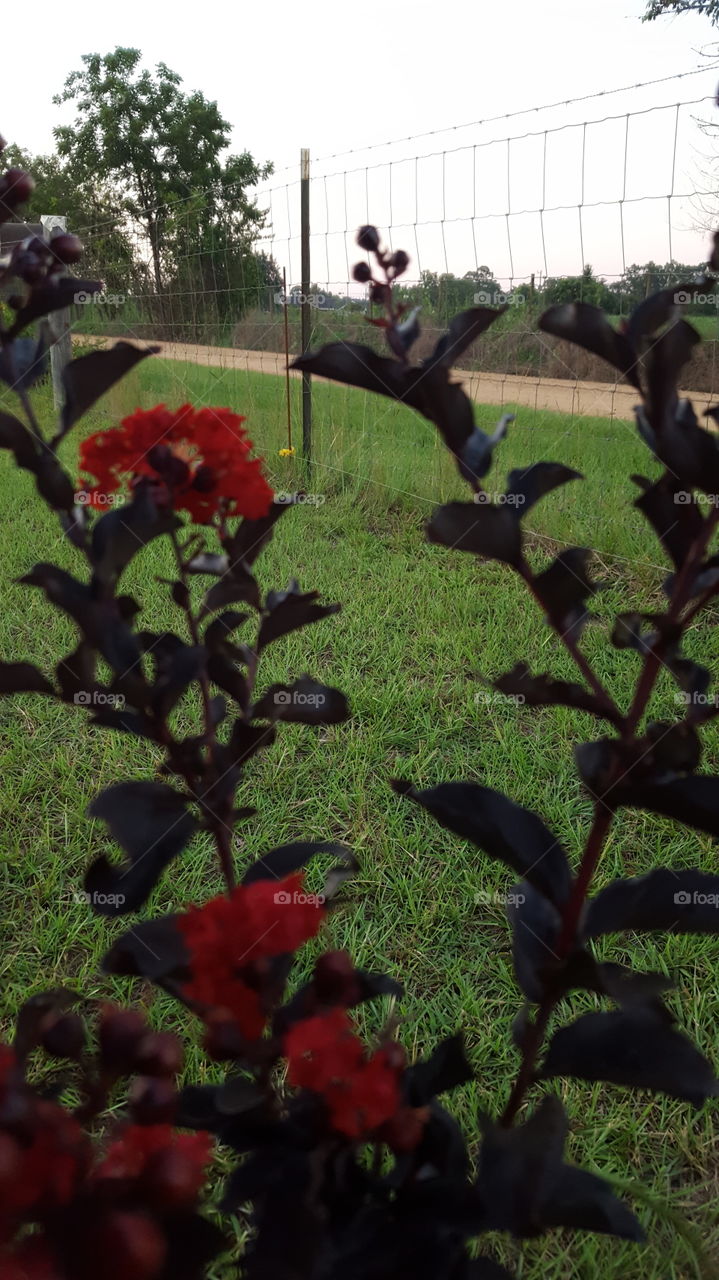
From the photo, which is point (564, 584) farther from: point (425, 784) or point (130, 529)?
point (425, 784)

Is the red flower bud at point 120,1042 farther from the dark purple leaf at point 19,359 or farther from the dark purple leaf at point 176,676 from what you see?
the dark purple leaf at point 19,359

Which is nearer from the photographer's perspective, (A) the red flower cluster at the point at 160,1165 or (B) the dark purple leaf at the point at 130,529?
(A) the red flower cluster at the point at 160,1165

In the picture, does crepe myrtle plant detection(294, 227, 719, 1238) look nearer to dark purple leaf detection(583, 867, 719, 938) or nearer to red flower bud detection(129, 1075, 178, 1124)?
dark purple leaf detection(583, 867, 719, 938)

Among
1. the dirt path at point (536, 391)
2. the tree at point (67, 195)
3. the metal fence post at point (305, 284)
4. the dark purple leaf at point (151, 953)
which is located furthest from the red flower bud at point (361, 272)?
the tree at point (67, 195)

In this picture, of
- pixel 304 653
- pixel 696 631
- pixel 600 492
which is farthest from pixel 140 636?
pixel 600 492

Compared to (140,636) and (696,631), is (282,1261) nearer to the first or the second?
(140,636)

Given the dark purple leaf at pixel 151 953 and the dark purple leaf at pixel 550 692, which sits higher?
the dark purple leaf at pixel 550 692

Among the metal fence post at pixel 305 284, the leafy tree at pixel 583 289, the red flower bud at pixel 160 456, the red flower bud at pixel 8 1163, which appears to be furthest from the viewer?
the metal fence post at pixel 305 284

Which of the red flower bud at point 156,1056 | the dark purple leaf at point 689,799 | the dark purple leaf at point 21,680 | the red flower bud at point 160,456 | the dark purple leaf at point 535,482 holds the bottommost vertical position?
the red flower bud at point 156,1056

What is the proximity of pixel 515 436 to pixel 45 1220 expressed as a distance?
404 centimetres

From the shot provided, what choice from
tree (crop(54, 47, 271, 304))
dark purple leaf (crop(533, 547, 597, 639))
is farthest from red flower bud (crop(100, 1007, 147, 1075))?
tree (crop(54, 47, 271, 304))

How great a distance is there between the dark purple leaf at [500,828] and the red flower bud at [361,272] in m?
0.40

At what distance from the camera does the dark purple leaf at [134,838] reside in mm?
607

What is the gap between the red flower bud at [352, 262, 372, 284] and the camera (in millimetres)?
607
